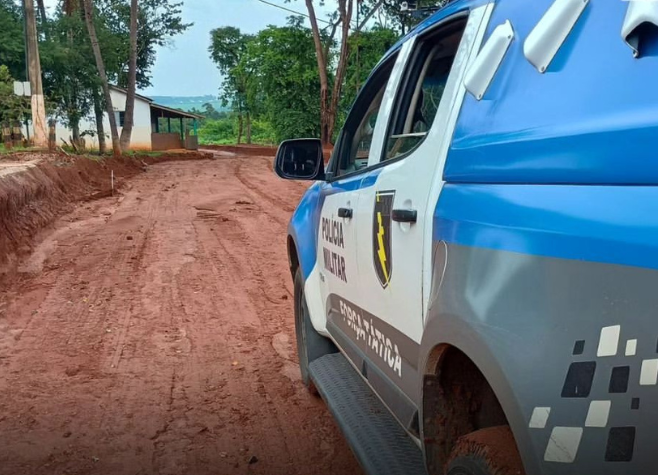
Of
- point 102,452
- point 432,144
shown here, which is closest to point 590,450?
point 432,144

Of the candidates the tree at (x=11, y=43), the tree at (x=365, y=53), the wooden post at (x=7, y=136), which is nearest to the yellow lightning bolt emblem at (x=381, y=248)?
the wooden post at (x=7, y=136)

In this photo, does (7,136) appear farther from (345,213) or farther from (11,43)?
(345,213)

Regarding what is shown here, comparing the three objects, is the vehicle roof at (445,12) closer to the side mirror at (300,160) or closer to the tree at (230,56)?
the side mirror at (300,160)

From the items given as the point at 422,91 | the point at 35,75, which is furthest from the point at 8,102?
the point at 422,91

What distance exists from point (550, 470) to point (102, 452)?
305cm

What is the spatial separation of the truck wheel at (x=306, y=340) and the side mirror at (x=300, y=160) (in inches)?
29.4

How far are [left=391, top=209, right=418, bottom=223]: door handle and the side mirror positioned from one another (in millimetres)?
1658

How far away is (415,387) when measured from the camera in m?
2.49

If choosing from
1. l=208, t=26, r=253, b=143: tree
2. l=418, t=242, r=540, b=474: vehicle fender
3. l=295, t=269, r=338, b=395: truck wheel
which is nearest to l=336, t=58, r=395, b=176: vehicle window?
l=295, t=269, r=338, b=395: truck wheel

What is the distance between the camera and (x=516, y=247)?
1.73m

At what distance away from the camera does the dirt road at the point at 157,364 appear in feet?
13.0

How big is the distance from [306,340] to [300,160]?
3.89 feet

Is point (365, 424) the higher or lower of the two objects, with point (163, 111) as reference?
lower

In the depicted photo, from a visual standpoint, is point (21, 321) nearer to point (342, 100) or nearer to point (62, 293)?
point (62, 293)
